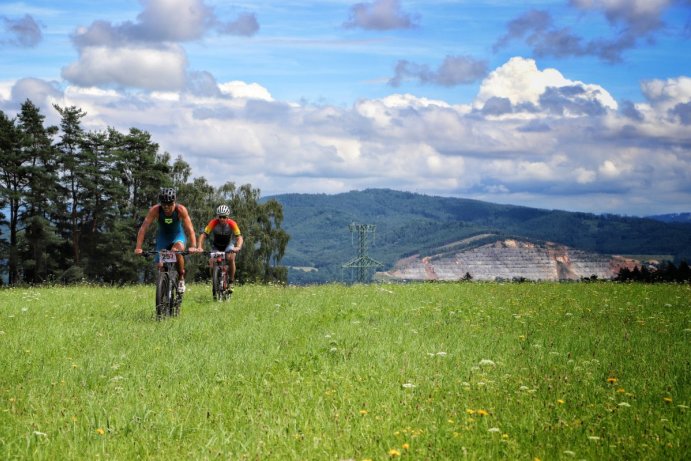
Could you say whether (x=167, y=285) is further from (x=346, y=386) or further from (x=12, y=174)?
(x=12, y=174)

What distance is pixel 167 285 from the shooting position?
52.2 ft

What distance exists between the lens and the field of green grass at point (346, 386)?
690 centimetres

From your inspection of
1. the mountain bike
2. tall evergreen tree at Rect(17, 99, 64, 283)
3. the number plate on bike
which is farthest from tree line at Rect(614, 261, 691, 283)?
tall evergreen tree at Rect(17, 99, 64, 283)

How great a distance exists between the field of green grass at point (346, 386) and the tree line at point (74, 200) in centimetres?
5003

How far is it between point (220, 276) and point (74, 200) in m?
56.1

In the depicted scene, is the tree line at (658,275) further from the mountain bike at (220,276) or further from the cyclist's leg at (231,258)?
the mountain bike at (220,276)

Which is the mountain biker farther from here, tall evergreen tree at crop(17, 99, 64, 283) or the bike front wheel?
tall evergreen tree at crop(17, 99, 64, 283)

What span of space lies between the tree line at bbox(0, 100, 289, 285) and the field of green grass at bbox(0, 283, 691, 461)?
50.0 m

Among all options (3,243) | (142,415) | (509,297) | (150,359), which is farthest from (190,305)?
(3,243)

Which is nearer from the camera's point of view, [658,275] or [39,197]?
[658,275]

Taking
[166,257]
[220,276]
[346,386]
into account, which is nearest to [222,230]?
[220,276]

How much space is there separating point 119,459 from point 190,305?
12.1 m

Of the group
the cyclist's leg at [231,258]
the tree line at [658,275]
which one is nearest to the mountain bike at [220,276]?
the cyclist's leg at [231,258]

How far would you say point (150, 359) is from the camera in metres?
10.8
